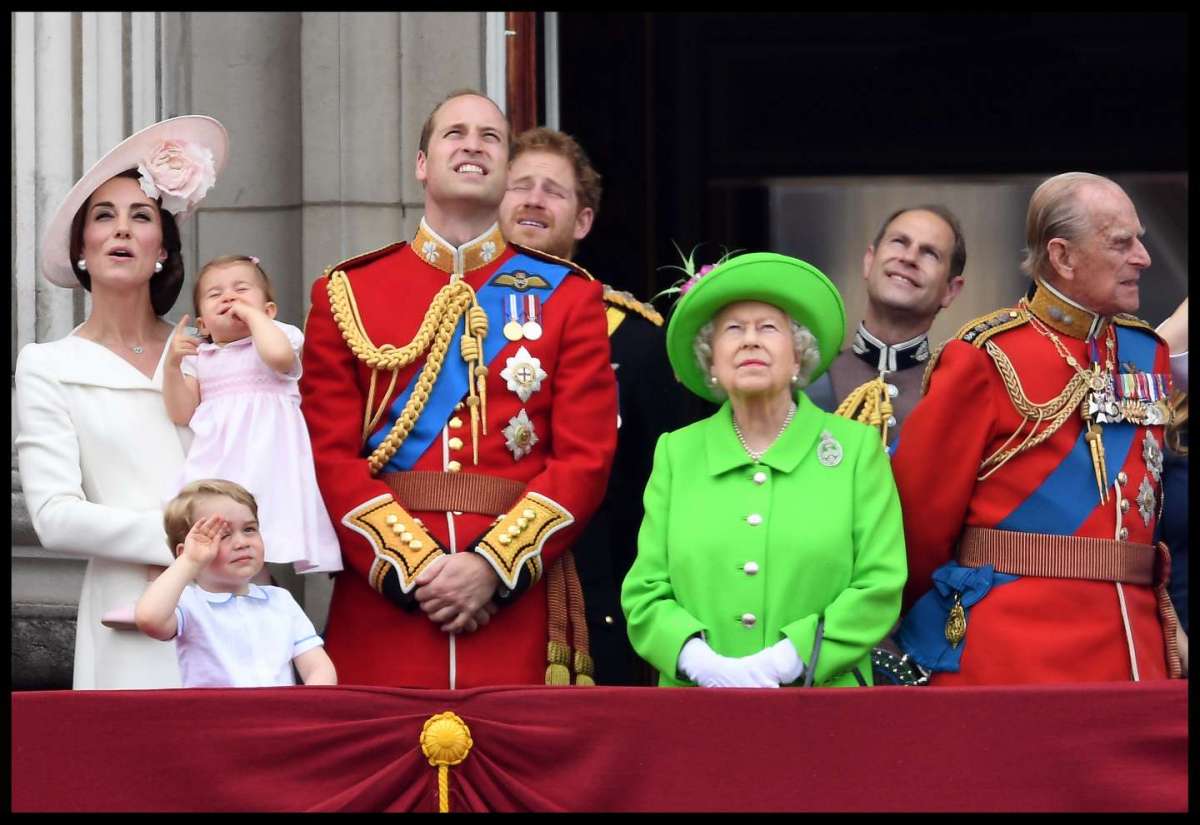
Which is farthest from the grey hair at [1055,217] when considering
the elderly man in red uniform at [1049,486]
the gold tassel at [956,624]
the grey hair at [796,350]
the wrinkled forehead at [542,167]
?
the wrinkled forehead at [542,167]

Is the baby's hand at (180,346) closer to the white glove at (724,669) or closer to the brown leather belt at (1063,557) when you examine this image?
the white glove at (724,669)

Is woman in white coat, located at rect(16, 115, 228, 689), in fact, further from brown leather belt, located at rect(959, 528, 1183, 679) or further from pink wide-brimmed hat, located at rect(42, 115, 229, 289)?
brown leather belt, located at rect(959, 528, 1183, 679)

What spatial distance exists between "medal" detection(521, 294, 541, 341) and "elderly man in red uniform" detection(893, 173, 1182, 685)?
0.84 metres

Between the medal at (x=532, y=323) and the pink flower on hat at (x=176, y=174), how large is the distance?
2.60 ft

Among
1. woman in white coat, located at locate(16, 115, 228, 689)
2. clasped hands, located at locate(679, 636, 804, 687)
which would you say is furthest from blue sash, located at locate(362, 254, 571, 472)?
clasped hands, located at locate(679, 636, 804, 687)

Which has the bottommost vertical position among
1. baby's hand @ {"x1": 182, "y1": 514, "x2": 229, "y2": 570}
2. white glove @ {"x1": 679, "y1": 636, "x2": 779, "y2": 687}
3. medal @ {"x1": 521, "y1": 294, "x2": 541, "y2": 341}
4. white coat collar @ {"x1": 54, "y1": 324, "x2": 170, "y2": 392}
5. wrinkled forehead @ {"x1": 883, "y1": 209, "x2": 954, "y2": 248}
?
white glove @ {"x1": 679, "y1": 636, "x2": 779, "y2": 687}

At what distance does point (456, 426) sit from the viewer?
18.4 feet

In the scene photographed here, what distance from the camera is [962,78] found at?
8695 mm

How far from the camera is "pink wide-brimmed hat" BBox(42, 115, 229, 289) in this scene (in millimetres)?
5699

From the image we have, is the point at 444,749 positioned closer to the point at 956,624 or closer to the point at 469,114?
the point at 956,624

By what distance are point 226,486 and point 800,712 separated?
49.9 inches

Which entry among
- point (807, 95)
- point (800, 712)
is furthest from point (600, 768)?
point (807, 95)

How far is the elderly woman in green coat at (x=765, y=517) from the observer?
5195 millimetres

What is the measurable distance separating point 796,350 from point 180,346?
133 cm
